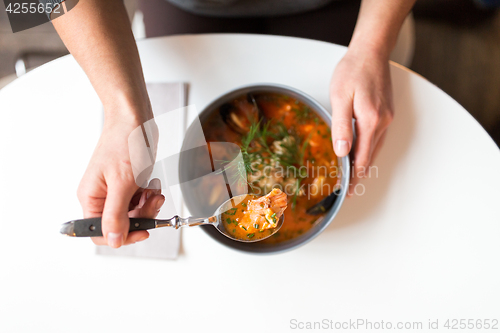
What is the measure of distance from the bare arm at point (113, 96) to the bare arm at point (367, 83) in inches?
12.3

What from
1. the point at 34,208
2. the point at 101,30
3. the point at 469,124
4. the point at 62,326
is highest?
the point at 101,30

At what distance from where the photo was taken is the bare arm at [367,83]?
574 millimetres

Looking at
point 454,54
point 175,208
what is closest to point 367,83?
point 175,208

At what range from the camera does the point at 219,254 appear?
0.63 metres

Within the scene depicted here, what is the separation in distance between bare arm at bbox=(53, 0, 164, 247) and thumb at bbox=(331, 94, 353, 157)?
29 centimetres

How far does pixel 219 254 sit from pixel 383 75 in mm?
445

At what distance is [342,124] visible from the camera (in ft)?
1.79

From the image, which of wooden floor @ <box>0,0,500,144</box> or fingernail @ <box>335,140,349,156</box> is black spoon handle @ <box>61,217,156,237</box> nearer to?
fingernail @ <box>335,140,349,156</box>

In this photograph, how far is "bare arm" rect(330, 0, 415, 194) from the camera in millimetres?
574

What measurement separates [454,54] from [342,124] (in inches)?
36.7

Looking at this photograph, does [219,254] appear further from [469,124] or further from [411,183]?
[469,124]

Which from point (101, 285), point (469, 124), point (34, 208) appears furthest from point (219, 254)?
point (469, 124)

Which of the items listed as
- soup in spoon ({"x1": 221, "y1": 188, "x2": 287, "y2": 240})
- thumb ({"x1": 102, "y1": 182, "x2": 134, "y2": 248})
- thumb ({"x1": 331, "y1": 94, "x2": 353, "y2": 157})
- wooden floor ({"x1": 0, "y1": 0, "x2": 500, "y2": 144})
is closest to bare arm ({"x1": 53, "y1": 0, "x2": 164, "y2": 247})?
thumb ({"x1": 102, "y1": 182, "x2": 134, "y2": 248})

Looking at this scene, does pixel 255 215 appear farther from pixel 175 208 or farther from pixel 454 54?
pixel 454 54
